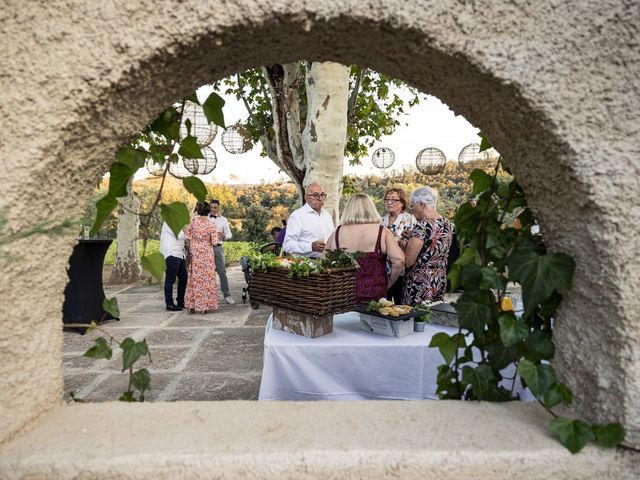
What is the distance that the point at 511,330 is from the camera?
3.65ft

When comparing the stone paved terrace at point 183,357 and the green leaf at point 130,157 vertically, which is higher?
the green leaf at point 130,157

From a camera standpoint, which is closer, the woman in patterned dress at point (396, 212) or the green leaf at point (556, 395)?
the green leaf at point (556, 395)

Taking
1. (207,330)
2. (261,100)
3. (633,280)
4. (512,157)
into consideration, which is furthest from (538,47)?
(261,100)

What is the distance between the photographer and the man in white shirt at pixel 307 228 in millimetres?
3828

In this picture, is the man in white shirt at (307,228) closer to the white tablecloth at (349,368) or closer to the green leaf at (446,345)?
the white tablecloth at (349,368)

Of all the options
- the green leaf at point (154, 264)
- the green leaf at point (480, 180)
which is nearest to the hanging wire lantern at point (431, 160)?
the green leaf at point (480, 180)

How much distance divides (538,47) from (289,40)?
565mm

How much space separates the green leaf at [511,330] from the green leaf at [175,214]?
954 millimetres

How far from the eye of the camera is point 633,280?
2.97 ft

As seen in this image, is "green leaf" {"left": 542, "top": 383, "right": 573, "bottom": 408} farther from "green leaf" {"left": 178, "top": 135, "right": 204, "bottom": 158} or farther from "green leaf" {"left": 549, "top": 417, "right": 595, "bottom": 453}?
"green leaf" {"left": 178, "top": 135, "right": 204, "bottom": 158}

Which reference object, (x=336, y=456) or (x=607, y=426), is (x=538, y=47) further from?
(x=336, y=456)

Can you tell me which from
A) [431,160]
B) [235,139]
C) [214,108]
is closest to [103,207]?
[214,108]

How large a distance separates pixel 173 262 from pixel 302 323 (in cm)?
422

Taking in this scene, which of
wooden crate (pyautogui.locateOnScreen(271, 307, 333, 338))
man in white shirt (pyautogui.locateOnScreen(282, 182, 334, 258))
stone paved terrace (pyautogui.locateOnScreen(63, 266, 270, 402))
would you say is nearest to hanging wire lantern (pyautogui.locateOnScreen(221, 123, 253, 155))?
stone paved terrace (pyautogui.locateOnScreen(63, 266, 270, 402))
